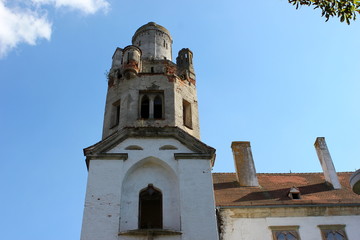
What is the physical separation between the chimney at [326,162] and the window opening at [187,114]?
711 centimetres

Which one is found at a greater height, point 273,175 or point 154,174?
point 273,175

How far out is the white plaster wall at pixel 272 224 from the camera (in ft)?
51.7

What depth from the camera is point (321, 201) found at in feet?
56.5

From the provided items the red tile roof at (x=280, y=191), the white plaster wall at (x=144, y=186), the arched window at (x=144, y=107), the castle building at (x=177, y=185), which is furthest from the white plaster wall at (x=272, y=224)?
the arched window at (x=144, y=107)

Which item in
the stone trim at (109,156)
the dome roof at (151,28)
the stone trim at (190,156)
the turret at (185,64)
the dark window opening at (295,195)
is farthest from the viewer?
the dome roof at (151,28)

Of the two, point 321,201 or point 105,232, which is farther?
point 321,201

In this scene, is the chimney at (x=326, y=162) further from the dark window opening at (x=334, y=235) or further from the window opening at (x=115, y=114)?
the window opening at (x=115, y=114)

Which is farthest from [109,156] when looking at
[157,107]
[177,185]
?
[157,107]

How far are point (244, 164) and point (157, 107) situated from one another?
5.05 m

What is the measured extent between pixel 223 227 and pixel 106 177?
4.83 meters

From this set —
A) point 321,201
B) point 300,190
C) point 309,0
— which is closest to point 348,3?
point 309,0

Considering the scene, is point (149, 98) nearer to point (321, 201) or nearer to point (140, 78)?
point (140, 78)

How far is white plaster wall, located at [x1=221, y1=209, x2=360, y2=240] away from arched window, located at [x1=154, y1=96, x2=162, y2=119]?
5325 millimetres

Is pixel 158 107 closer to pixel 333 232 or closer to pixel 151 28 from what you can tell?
pixel 151 28
